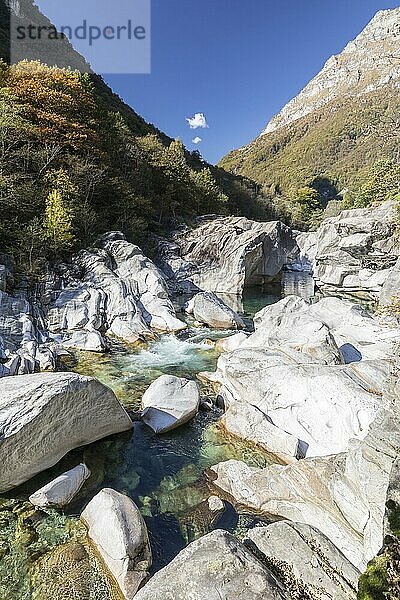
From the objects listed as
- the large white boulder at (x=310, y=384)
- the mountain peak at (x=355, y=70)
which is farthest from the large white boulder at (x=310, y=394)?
the mountain peak at (x=355, y=70)

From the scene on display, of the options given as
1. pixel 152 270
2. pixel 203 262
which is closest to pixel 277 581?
pixel 152 270

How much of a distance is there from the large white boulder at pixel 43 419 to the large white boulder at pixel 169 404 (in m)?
1.51

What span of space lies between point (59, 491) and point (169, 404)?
11.7 feet

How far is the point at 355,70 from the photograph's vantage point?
15162cm

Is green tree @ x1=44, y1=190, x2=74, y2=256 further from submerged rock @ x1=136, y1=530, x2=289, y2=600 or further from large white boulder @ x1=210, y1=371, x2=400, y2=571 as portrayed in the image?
submerged rock @ x1=136, y1=530, x2=289, y2=600

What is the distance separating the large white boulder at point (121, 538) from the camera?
192 inches

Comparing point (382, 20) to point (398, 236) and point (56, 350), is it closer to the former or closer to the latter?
point (398, 236)

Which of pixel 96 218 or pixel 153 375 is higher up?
pixel 96 218

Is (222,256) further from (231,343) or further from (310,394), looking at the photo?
(310,394)

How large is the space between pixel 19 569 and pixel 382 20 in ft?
741

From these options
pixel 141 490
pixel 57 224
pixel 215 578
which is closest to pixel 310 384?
pixel 141 490

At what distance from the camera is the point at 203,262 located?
28438 millimetres

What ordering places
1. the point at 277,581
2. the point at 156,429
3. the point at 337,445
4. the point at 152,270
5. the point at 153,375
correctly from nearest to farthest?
1. the point at 277,581
2. the point at 337,445
3. the point at 156,429
4. the point at 153,375
5. the point at 152,270

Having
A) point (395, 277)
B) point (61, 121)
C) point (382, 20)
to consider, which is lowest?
point (395, 277)
